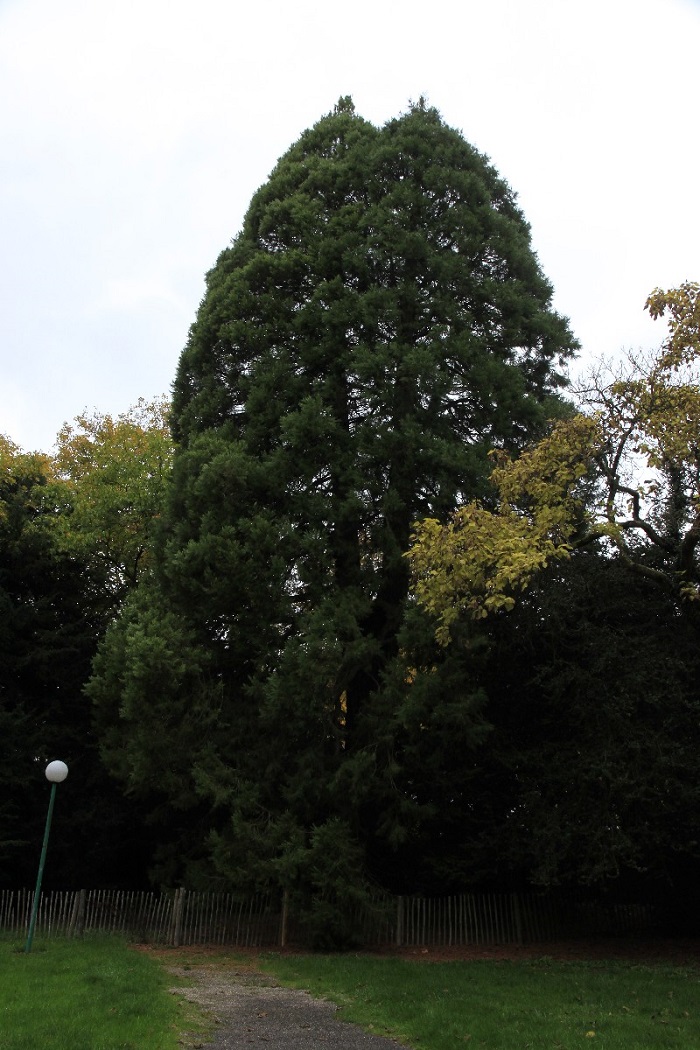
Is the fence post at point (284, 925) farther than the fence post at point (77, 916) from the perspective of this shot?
No

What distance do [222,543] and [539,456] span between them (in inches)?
263

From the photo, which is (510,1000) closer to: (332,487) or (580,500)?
(580,500)

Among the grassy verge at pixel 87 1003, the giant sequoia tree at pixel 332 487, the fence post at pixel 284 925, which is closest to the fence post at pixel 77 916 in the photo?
the giant sequoia tree at pixel 332 487

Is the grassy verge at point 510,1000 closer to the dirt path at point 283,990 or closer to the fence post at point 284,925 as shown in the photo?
the dirt path at point 283,990

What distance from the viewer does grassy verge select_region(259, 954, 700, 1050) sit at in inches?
325

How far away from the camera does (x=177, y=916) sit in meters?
16.2

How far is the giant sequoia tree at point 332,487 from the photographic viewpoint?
1519 cm

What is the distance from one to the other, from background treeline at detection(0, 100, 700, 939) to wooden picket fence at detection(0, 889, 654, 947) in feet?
2.12

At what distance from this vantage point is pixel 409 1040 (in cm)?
837

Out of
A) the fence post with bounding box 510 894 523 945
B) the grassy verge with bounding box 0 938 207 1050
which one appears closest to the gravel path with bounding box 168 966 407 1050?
the grassy verge with bounding box 0 938 207 1050

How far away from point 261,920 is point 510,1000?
24.6 feet

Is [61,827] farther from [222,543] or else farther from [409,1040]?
[409,1040]

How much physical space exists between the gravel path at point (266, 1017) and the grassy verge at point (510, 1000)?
29cm

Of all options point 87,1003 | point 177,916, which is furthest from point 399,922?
point 87,1003
